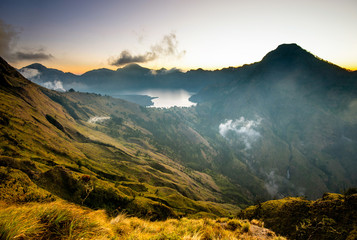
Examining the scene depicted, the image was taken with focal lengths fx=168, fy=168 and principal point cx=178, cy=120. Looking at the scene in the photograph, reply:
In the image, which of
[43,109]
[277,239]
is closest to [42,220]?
[277,239]

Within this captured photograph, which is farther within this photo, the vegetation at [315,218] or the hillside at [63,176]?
the hillside at [63,176]

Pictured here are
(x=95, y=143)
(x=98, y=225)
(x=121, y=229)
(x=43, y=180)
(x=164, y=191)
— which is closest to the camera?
(x=98, y=225)

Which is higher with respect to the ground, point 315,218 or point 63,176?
point 315,218

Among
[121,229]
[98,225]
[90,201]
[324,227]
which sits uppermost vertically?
[98,225]

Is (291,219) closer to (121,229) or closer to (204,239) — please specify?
(204,239)

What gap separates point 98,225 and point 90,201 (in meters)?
24.1

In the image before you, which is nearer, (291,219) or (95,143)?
(291,219)

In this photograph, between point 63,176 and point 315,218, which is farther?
point 63,176

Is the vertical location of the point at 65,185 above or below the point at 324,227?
below

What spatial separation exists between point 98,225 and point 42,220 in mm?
1410

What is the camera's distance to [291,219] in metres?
14.0

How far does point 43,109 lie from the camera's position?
182000 mm

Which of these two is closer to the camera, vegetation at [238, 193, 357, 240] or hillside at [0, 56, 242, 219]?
vegetation at [238, 193, 357, 240]

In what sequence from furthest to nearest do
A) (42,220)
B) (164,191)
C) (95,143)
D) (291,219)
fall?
1. (95,143)
2. (164,191)
3. (291,219)
4. (42,220)
